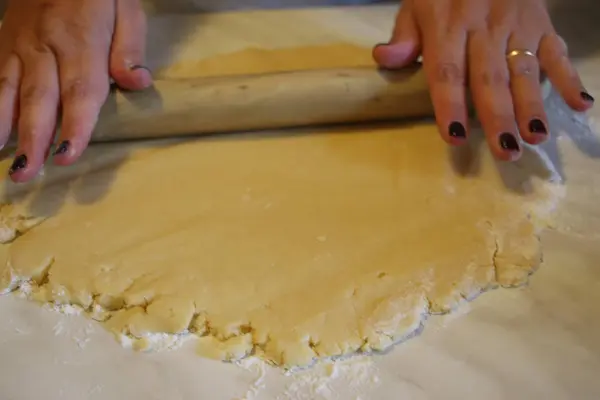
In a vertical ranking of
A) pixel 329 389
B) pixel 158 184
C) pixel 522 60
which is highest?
pixel 522 60

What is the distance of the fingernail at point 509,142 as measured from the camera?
3.34 feet

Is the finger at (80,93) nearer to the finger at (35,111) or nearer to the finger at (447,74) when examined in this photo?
the finger at (35,111)

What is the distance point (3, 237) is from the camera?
1.04 metres

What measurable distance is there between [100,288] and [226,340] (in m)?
0.21

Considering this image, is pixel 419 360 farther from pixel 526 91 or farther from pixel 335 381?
pixel 526 91

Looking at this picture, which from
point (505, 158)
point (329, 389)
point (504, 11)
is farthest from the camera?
point (504, 11)

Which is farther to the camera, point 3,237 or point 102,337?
point 3,237

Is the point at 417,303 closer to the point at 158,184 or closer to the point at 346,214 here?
the point at 346,214

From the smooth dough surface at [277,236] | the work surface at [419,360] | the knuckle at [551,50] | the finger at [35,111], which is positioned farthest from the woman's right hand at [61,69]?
the knuckle at [551,50]

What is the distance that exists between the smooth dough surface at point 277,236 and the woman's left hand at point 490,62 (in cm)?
10

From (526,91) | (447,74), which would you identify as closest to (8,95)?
(447,74)

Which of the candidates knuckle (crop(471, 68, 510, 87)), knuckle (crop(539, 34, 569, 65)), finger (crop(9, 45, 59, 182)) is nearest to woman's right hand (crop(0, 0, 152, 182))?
finger (crop(9, 45, 59, 182))

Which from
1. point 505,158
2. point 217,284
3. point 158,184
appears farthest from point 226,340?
point 505,158

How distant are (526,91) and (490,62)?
0.27 ft
